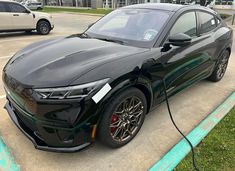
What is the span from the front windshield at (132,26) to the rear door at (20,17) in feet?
25.7

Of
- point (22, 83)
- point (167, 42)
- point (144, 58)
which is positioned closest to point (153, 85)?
point (144, 58)

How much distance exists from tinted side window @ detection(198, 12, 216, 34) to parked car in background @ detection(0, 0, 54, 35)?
8.75m

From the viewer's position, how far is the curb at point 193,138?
2.66 metres

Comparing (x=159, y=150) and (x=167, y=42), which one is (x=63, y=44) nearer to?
(x=167, y=42)

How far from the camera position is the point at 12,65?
283 centimetres

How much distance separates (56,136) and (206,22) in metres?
3.33

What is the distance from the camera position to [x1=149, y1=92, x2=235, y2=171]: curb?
2656mm

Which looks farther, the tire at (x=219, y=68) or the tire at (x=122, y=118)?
the tire at (x=219, y=68)

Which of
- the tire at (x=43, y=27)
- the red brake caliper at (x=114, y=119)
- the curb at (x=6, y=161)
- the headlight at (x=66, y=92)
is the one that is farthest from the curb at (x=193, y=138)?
the tire at (x=43, y=27)

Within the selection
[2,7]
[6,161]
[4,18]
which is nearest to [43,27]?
[4,18]

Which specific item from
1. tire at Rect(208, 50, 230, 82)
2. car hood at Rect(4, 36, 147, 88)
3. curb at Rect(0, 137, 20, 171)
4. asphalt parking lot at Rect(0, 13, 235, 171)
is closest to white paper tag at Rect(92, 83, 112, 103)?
car hood at Rect(4, 36, 147, 88)

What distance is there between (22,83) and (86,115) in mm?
747

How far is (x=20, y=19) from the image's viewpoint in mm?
10570

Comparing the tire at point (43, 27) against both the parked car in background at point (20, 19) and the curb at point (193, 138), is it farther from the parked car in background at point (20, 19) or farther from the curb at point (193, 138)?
the curb at point (193, 138)
